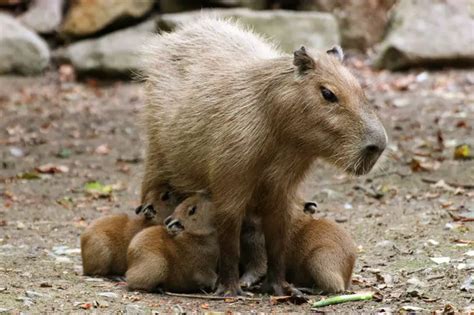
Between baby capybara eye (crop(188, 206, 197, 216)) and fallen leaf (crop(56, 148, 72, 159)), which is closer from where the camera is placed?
baby capybara eye (crop(188, 206, 197, 216))

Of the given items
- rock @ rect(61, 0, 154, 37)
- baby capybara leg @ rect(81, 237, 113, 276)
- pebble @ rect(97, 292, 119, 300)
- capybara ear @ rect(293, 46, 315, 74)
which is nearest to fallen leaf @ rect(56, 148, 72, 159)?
baby capybara leg @ rect(81, 237, 113, 276)

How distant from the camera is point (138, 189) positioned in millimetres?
9336

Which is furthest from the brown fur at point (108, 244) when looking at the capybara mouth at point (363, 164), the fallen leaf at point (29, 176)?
the fallen leaf at point (29, 176)

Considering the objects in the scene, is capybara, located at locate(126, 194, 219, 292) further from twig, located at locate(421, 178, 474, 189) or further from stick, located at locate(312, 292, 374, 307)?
twig, located at locate(421, 178, 474, 189)

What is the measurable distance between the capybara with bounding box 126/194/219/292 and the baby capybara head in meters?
0.82

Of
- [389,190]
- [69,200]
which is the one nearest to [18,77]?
[69,200]

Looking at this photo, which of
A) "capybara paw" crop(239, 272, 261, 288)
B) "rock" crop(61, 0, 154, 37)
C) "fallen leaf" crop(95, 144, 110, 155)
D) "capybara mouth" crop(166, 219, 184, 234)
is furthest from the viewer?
"rock" crop(61, 0, 154, 37)

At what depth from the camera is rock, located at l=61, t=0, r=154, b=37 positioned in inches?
603

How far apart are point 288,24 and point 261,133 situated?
373 inches

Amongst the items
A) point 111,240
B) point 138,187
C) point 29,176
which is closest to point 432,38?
point 138,187

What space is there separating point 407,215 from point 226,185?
257cm

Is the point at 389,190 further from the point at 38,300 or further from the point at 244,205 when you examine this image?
the point at 38,300

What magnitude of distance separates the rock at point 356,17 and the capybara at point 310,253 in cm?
1021

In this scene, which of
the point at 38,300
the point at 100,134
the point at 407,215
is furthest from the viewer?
the point at 100,134
